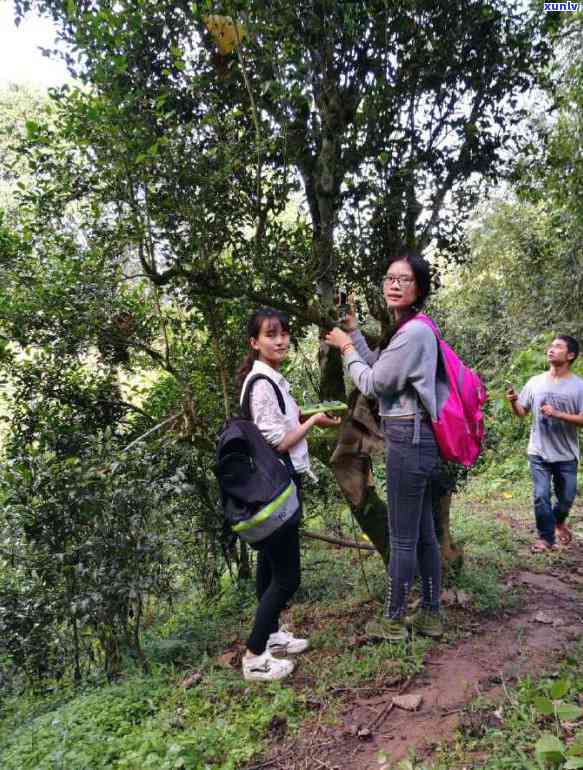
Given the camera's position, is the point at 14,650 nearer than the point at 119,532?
No

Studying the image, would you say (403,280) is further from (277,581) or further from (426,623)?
(426,623)

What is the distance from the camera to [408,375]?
2805mm

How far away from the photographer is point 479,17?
3.28 m

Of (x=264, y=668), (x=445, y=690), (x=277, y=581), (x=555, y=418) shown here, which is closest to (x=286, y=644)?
(x=264, y=668)

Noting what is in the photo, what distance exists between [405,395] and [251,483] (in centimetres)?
92

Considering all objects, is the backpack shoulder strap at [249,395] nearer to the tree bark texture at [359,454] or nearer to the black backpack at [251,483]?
the black backpack at [251,483]

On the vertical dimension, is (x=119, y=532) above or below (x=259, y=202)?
below

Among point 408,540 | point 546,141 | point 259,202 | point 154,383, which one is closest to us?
point 408,540

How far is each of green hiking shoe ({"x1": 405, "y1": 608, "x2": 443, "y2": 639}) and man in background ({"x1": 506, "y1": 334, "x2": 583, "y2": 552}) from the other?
2.06m

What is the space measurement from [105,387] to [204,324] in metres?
1.06

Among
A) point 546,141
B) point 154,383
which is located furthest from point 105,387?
point 546,141

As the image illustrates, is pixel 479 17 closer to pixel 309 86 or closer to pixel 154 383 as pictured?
pixel 309 86

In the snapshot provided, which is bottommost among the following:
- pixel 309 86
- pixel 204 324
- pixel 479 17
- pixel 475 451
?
pixel 475 451

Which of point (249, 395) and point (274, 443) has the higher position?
point (249, 395)
